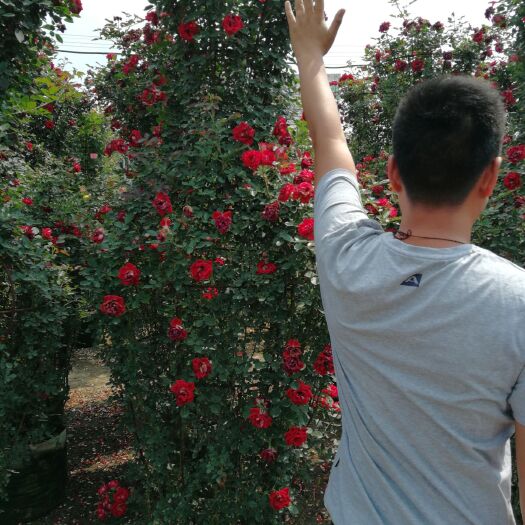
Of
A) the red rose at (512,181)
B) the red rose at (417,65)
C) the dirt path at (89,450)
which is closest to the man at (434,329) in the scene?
the red rose at (512,181)

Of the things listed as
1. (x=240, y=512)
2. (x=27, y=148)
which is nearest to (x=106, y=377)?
(x=27, y=148)

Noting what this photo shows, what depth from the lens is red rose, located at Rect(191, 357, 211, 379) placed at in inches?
90.4

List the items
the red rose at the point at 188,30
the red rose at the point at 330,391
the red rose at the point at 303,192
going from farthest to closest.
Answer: the red rose at the point at 188,30, the red rose at the point at 330,391, the red rose at the point at 303,192

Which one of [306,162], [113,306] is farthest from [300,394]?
[306,162]

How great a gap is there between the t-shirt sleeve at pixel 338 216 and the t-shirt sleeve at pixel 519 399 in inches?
13.3

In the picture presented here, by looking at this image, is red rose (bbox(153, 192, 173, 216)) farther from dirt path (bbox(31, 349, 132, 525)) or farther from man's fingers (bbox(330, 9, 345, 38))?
man's fingers (bbox(330, 9, 345, 38))

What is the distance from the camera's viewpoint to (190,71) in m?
2.85

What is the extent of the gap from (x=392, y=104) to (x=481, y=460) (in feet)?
21.4

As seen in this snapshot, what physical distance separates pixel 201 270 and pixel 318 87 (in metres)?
1.21

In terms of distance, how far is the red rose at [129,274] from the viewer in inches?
94.3

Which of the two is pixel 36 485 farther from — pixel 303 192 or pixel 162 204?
pixel 303 192

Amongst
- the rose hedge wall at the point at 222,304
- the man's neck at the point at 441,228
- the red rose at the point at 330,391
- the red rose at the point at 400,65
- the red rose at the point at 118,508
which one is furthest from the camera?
the red rose at the point at 400,65

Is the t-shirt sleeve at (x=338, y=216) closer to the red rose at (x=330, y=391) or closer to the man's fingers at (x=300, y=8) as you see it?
the man's fingers at (x=300, y=8)

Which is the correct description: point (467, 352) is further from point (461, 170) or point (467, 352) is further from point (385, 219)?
point (385, 219)
